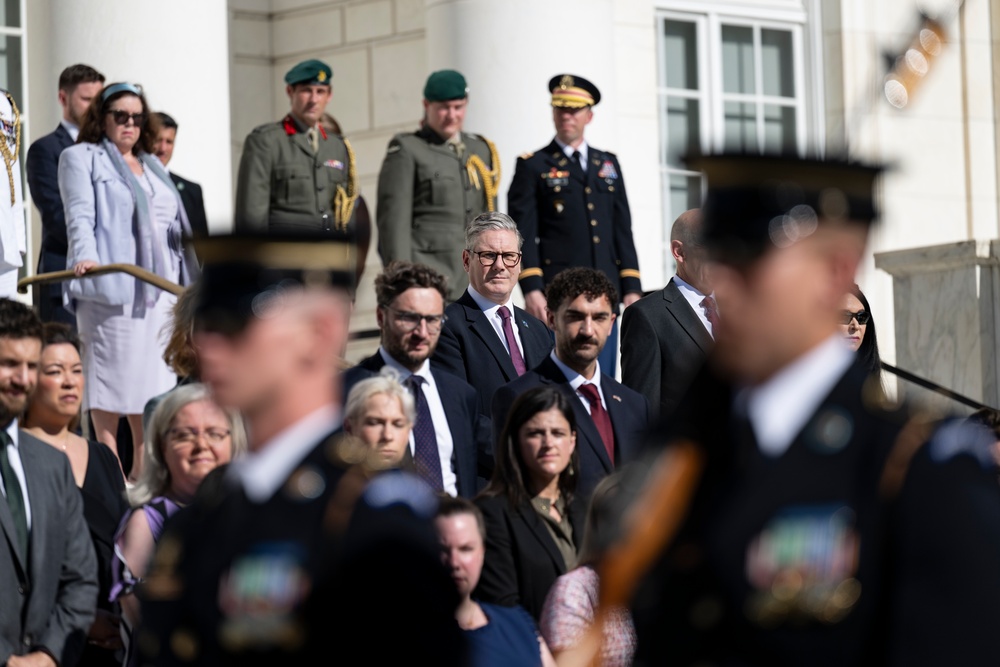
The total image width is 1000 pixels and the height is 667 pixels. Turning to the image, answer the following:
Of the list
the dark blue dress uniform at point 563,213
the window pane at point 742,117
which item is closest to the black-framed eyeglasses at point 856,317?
the dark blue dress uniform at point 563,213

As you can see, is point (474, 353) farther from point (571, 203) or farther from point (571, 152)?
point (571, 152)

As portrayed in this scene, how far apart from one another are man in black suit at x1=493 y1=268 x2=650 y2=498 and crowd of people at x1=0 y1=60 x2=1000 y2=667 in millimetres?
12

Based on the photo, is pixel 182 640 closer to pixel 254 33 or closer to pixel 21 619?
pixel 21 619

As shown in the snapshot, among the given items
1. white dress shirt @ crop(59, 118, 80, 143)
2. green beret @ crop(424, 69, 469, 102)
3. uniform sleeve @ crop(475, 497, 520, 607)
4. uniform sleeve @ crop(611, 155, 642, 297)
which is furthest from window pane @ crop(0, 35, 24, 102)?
uniform sleeve @ crop(475, 497, 520, 607)

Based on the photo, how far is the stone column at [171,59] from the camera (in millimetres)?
10273

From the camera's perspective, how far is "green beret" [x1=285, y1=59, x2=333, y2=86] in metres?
9.75

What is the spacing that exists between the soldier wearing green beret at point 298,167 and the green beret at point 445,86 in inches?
20.8

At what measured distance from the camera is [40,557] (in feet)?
19.4

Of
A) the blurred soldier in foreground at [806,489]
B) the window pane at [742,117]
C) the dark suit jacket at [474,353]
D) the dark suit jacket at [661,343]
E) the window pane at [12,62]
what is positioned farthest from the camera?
the window pane at [742,117]

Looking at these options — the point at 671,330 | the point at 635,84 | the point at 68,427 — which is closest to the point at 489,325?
the point at 671,330

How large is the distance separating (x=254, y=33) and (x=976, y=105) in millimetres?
5684

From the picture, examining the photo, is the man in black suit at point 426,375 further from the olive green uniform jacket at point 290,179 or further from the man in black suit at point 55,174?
the olive green uniform jacket at point 290,179

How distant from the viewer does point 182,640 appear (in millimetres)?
2836

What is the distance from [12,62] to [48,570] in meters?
7.27
